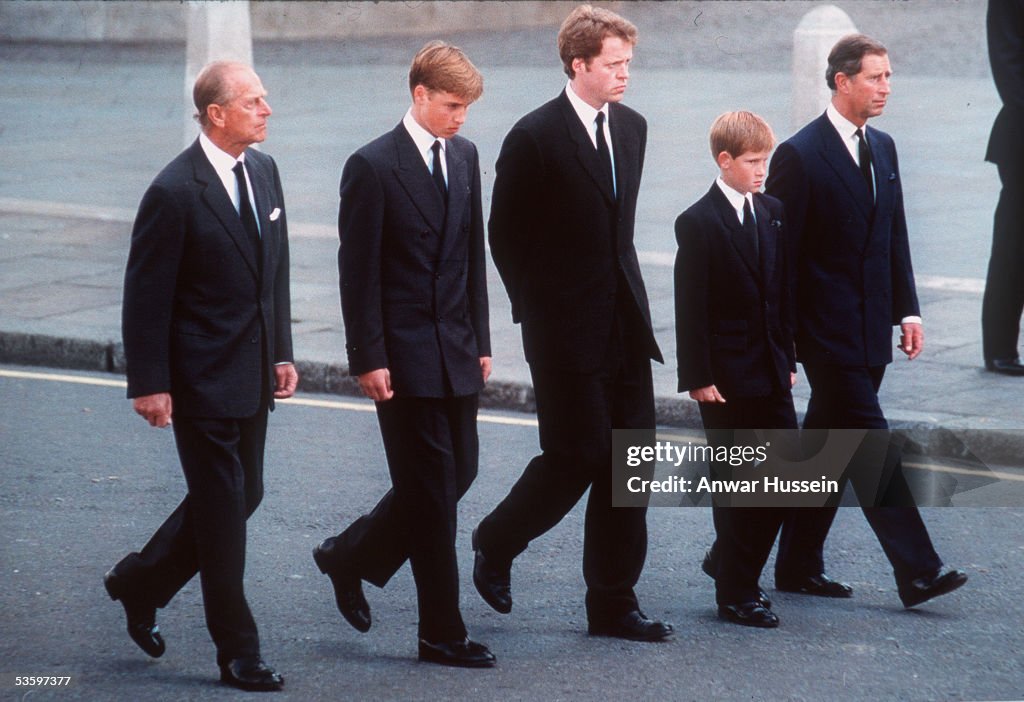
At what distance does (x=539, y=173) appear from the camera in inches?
200

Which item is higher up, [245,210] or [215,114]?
[215,114]

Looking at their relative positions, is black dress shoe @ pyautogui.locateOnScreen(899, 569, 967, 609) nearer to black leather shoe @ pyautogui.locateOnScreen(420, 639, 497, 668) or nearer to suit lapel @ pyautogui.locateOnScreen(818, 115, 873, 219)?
suit lapel @ pyautogui.locateOnScreen(818, 115, 873, 219)

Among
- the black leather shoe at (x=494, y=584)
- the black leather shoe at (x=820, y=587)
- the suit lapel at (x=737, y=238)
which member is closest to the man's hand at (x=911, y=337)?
the suit lapel at (x=737, y=238)

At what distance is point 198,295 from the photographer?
4.74 meters

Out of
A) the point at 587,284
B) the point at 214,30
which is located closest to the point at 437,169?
the point at 587,284

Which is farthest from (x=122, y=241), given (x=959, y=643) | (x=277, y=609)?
(x=959, y=643)

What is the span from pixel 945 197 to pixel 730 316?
27.3 ft

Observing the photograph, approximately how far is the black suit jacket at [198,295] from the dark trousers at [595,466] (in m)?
Result: 0.84

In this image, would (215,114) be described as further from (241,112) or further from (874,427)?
(874,427)

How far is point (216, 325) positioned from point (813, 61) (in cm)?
710

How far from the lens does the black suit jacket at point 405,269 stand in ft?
15.9

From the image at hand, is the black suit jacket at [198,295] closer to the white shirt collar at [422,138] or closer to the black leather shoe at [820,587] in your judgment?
the white shirt collar at [422,138]

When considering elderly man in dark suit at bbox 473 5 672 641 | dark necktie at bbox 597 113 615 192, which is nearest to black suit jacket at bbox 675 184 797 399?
elderly man in dark suit at bbox 473 5 672 641

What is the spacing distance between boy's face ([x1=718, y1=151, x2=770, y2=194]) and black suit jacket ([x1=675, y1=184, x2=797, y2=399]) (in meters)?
0.06
